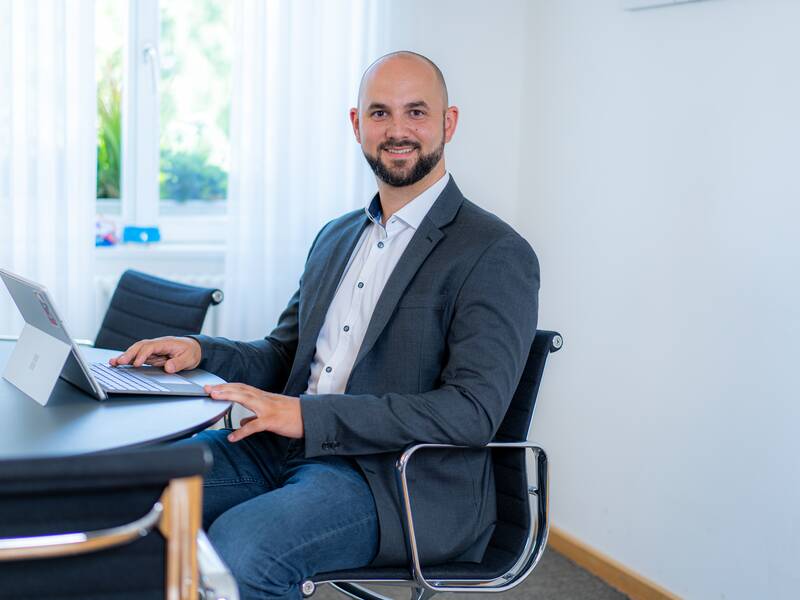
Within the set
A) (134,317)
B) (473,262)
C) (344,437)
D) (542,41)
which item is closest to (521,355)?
(473,262)

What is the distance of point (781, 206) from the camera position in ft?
7.71

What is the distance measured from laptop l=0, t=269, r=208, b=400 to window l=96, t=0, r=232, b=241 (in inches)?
69.3

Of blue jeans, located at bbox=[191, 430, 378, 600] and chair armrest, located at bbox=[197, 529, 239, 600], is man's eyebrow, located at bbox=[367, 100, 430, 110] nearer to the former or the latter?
blue jeans, located at bbox=[191, 430, 378, 600]

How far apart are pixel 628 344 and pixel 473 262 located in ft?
3.67

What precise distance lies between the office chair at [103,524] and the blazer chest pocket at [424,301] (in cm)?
97

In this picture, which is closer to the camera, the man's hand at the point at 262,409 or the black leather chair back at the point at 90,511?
the black leather chair back at the point at 90,511

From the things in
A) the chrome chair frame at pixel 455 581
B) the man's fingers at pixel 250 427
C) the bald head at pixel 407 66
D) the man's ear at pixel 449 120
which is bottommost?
the chrome chair frame at pixel 455 581

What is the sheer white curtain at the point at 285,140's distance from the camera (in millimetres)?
3262

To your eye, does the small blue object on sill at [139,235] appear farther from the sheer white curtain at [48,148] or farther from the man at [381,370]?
the man at [381,370]

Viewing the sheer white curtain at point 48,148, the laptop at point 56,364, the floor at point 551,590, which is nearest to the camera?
the laptop at point 56,364

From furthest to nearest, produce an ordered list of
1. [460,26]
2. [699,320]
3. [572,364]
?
[460,26]
[572,364]
[699,320]

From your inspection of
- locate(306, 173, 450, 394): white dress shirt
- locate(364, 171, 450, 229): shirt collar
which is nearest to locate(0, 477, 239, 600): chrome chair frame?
locate(306, 173, 450, 394): white dress shirt

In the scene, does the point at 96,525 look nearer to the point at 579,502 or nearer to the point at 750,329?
the point at 750,329

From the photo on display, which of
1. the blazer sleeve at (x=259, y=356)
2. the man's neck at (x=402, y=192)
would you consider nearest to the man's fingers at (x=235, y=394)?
the blazer sleeve at (x=259, y=356)
